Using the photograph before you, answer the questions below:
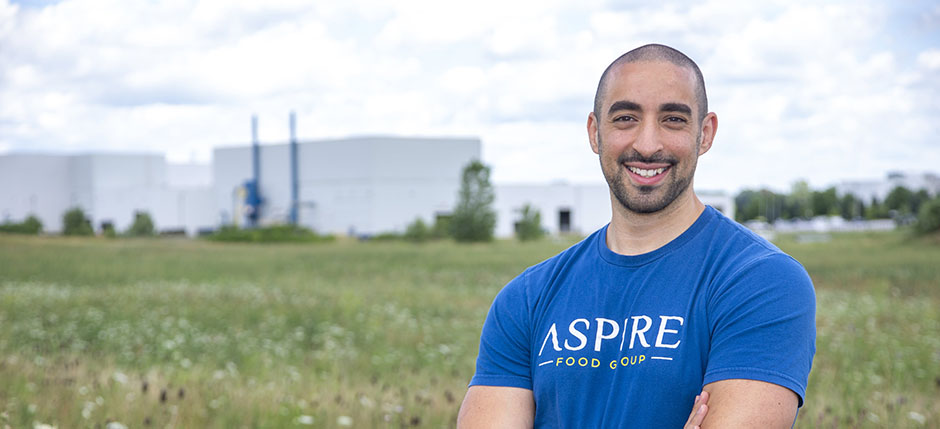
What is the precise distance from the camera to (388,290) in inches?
709

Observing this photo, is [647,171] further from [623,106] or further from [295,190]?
[295,190]

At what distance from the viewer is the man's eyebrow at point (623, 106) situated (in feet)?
8.32

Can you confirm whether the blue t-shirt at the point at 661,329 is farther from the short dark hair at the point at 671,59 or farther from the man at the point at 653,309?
the short dark hair at the point at 671,59

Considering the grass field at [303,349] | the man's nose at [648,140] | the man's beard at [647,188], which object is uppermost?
the man's nose at [648,140]

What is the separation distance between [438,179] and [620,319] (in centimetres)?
6209

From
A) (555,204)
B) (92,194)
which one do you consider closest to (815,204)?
(555,204)

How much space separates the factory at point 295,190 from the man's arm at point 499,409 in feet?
195

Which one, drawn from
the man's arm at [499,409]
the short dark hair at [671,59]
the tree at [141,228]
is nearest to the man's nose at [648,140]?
the short dark hair at [671,59]

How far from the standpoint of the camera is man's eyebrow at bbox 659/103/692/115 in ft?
8.21

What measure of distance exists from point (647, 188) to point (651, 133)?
0.17m

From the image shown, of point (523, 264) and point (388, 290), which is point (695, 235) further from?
point (523, 264)

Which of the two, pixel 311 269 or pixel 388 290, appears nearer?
pixel 388 290

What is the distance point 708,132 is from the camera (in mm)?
2623

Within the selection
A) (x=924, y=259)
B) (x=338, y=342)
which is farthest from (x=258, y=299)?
(x=924, y=259)
